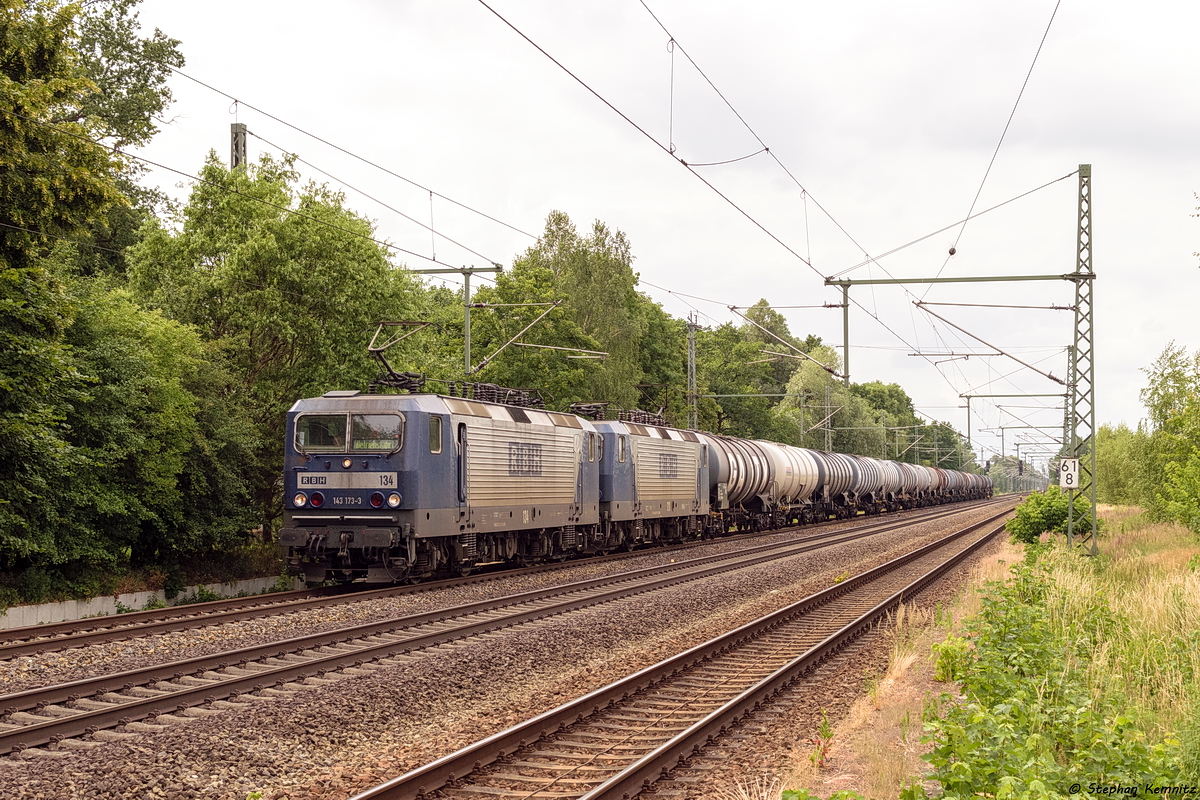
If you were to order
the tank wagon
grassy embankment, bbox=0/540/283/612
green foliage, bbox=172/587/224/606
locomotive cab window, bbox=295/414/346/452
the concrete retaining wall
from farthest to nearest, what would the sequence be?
green foliage, bbox=172/587/224/606 → locomotive cab window, bbox=295/414/346/452 → the tank wagon → grassy embankment, bbox=0/540/283/612 → the concrete retaining wall

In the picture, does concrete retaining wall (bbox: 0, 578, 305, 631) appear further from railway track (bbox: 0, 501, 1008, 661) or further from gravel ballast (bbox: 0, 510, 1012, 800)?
gravel ballast (bbox: 0, 510, 1012, 800)

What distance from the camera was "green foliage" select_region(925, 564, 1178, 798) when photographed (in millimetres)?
6023

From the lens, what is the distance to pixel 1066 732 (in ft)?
24.4

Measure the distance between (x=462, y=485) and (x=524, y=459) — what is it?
Result: 2948mm

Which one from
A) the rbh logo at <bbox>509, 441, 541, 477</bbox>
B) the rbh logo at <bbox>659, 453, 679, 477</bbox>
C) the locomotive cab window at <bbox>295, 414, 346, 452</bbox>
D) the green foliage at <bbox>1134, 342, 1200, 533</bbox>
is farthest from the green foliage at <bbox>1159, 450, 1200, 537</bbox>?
the locomotive cab window at <bbox>295, 414, 346, 452</bbox>

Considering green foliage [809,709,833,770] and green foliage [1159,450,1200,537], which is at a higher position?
green foliage [1159,450,1200,537]

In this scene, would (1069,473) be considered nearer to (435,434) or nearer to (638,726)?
(435,434)

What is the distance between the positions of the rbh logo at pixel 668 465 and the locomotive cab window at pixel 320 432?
46.5 feet

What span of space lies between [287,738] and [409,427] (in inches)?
413

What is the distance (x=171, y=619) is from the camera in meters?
15.4

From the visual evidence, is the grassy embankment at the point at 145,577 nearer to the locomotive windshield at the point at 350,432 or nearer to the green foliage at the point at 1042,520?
the locomotive windshield at the point at 350,432

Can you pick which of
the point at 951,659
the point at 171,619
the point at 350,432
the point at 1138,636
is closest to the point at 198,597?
the point at 350,432

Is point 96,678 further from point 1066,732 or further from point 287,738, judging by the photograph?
point 1066,732

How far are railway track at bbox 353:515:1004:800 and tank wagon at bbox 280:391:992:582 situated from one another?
7.07 metres
